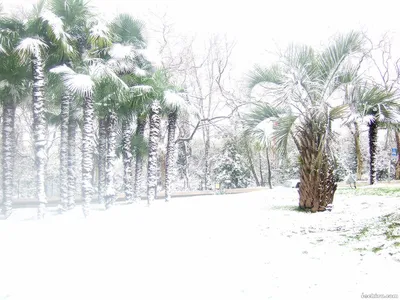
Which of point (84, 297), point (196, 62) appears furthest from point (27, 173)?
point (84, 297)

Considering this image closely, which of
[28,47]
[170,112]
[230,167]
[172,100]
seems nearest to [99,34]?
[28,47]

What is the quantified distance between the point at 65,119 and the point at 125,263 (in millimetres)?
10516

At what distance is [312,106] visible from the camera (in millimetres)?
10211

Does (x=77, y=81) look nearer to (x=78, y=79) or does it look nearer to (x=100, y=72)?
(x=78, y=79)

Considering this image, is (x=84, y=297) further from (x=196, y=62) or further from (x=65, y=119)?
(x=196, y=62)

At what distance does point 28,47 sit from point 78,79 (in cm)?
214

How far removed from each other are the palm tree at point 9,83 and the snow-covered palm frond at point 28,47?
0.39 metres

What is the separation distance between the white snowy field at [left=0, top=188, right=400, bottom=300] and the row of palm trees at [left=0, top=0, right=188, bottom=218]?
5.40 metres

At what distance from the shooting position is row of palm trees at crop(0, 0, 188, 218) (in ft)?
41.8

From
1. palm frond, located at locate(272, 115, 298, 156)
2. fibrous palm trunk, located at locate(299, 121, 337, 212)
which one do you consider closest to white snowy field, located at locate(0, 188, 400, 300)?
fibrous palm trunk, located at locate(299, 121, 337, 212)

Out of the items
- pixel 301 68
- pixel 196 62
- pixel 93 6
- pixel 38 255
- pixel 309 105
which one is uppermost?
pixel 196 62

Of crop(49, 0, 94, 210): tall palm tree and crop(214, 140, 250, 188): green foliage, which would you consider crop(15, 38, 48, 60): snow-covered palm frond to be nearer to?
crop(49, 0, 94, 210): tall palm tree

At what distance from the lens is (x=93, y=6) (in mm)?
13781

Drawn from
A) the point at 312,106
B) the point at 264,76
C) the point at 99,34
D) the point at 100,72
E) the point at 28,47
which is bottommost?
the point at 312,106
